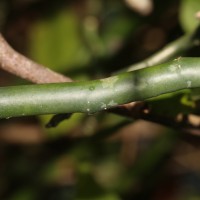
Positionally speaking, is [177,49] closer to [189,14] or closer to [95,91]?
[189,14]

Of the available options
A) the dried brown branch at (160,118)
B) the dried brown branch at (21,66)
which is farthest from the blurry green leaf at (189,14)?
the dried brown branch at (21,66)

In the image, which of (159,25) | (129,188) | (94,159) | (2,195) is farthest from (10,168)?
(159,25)

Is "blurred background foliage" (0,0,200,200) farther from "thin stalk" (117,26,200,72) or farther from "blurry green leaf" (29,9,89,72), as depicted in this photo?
"thin stalk" (117,26,200,72)

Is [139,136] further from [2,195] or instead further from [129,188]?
[2,195]

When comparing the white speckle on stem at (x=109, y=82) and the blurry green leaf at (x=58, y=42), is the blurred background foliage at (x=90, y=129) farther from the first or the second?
the white speckle on stem at (x=109, y=82)

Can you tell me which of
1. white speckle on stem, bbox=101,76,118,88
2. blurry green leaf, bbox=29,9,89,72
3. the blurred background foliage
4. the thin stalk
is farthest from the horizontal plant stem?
blurry green leaf, bbox=29,9,89,72

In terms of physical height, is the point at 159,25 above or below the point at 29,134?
above
